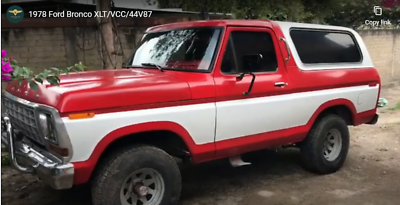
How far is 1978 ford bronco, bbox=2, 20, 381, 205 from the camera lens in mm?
3336

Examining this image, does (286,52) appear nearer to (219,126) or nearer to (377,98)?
(219,126)

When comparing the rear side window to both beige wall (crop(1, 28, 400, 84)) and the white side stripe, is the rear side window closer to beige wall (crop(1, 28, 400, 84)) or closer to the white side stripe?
the white side stripe

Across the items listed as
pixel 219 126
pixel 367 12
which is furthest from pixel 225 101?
pixel 367 12

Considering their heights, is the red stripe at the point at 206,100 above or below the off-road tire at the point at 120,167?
above

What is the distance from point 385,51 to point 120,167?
39.2 ft

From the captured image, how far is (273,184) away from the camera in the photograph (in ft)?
16.4

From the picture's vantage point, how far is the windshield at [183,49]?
13.8ft

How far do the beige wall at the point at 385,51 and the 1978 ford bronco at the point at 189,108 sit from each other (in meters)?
7.66

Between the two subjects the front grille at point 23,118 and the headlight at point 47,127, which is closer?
the headlight at point 47,127

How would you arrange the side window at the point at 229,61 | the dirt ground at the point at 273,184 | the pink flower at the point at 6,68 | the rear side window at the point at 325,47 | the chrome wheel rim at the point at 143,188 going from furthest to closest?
the rear side window at the point at 325,47
the dirt ground at the point at 273,184
the side window at the point at 229,61
the chrome wheel rim at the point at 143,188
the pink flower at the point at 6,68

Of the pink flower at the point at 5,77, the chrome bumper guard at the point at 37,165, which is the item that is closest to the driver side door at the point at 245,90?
the chrome bumper guard at the point at 37,165

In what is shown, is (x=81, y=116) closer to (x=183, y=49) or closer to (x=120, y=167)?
(x=120, y=167)

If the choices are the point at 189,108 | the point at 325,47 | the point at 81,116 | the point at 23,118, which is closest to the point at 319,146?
the point at 325,47

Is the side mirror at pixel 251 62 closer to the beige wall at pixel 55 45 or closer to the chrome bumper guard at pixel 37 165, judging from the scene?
the chrome bumper guard at pixel 37 165
